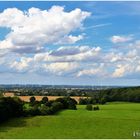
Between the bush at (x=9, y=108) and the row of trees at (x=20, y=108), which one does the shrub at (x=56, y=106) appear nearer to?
the row of trees at (x=20, y=108)

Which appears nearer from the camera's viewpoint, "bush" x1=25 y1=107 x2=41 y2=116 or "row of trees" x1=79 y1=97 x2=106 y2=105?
"bush" x1=25 y1=107 x2=41 y2=116

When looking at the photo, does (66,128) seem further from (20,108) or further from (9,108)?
(20,108)

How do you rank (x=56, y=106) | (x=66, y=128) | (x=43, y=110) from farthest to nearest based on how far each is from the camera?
(x=56, y=106) → (x=43, y=110) → (x=66, y=128)

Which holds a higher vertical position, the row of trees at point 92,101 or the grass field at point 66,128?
the row of trees at point 92,101

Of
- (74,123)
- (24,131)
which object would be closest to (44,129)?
(24,131)

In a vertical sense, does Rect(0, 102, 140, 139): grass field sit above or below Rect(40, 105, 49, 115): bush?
below

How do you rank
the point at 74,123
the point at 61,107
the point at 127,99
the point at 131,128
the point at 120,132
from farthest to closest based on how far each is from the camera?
the point at 127,99, the point at 61,107, the point at 74,123, the point at 131,128, the point at 120,132

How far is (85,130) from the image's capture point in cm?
5431

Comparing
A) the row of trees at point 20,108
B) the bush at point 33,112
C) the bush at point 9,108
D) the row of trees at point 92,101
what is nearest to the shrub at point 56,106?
the row of trees at point 20,108

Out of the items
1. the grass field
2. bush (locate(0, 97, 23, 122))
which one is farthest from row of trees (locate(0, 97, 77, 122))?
the grass field

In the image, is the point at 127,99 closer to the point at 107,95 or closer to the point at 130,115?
the point at 107,95

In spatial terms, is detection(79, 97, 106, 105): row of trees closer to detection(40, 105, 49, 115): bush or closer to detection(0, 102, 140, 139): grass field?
detection(40, 105, 49, 115): bush

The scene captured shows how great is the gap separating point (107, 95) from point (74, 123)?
2255 inches

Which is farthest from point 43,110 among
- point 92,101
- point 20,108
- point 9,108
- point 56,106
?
point 92,101
